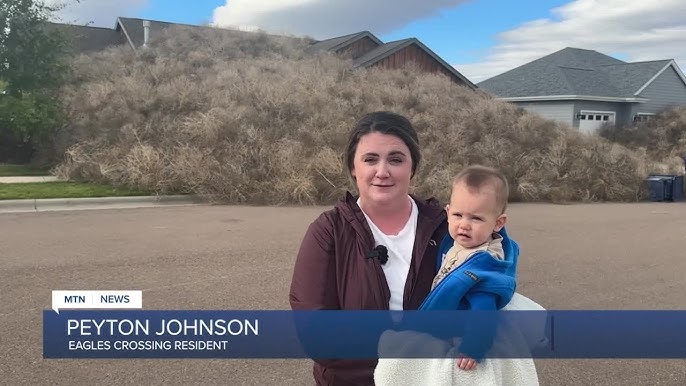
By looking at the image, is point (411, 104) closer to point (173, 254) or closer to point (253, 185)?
point (253, 185)

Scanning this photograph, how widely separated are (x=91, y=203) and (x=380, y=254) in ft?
38.3

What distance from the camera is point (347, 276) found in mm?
2199

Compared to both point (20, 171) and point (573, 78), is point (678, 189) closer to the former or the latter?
point (573, 78)

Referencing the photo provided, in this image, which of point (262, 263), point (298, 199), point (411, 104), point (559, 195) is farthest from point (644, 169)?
point (262, 263)

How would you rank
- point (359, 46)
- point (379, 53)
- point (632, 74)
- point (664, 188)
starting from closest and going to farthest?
point (664, 188), point (379, 53), point (359, 46), point (632, 74)

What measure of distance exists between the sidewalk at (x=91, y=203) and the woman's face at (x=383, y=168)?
10859 mm

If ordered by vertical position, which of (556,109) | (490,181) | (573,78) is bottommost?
(490,181)

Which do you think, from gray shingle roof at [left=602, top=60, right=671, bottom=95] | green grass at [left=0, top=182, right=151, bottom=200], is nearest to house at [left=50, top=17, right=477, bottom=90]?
gray shingle roof at [left=602, top=60, right=671, bottom=95]

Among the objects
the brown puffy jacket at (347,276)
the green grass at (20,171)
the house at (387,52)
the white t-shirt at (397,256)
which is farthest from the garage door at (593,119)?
the brown puffy jacket at (347,276)

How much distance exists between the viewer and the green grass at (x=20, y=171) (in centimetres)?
1641

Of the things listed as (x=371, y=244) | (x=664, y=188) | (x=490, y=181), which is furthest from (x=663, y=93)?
(x=371, y=244)

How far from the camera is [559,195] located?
16625 mm

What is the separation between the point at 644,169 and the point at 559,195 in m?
4.31

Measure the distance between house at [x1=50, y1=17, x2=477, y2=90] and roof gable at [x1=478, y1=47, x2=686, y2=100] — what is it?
4.94 meters
